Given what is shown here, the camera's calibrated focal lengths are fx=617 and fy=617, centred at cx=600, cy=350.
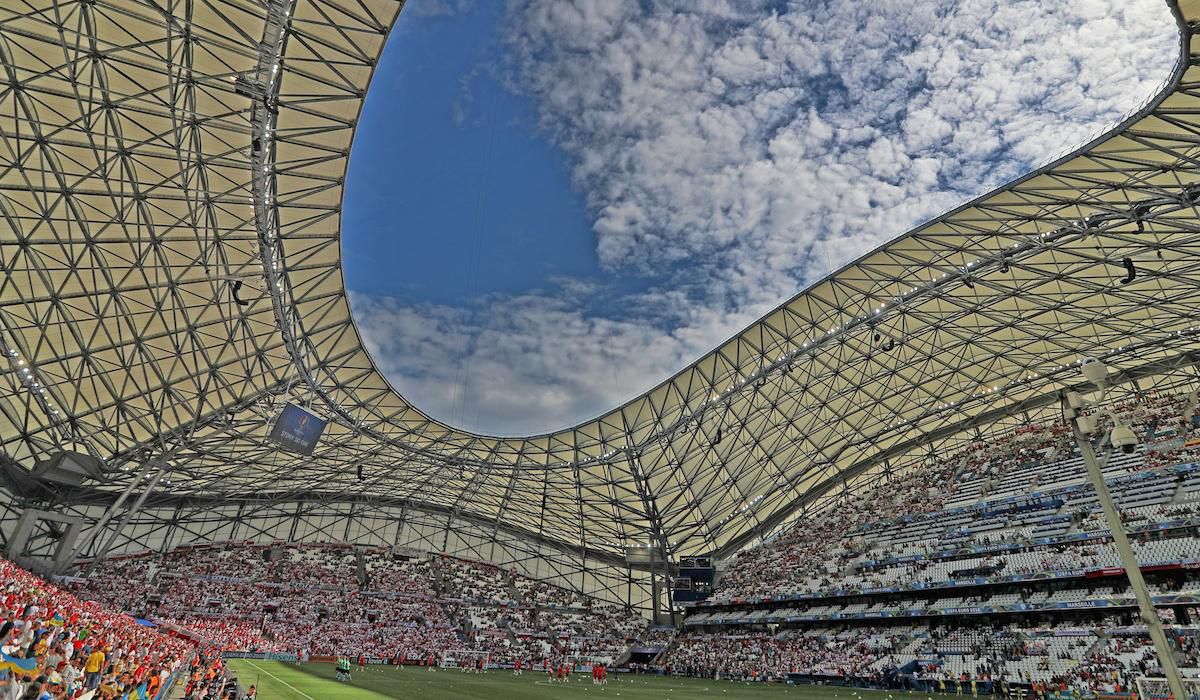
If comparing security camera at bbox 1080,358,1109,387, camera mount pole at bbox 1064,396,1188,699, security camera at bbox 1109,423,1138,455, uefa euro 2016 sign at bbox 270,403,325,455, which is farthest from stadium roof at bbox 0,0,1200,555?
camera mount pole at bbox 1064,396,1188,699

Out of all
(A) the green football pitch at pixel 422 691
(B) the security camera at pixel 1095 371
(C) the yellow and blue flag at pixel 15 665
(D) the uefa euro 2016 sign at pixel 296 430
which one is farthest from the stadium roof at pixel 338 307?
(B) the security camera at pixel 1095 371

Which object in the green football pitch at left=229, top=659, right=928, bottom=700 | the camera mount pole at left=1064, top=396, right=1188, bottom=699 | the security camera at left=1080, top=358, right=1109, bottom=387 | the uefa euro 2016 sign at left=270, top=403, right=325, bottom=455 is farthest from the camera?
the uefa euro 2016 sign at left=270, top=403, right=325, bottom=455

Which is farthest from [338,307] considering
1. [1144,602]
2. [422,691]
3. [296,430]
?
[1144,602]

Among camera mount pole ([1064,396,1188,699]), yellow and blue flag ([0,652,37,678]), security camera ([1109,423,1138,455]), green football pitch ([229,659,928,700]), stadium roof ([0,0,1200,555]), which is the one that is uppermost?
stadium roof ([0,0,1200,555])

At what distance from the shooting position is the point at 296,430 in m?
35.0

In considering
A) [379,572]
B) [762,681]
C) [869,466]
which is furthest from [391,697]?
[869,466]

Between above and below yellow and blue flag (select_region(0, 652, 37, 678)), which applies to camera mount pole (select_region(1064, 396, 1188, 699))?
above

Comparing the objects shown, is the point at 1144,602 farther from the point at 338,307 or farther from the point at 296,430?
the point at 296,430

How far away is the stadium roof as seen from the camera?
21312 millimetres

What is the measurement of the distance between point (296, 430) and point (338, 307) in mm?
7576

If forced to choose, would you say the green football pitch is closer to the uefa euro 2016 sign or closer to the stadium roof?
the uefa euro 2016 sign

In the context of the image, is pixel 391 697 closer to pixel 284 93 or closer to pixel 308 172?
pixel 308 172

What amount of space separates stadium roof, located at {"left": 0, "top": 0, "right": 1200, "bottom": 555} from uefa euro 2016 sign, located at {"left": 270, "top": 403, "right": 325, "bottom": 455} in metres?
2.13

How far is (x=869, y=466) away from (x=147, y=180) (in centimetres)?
6147
